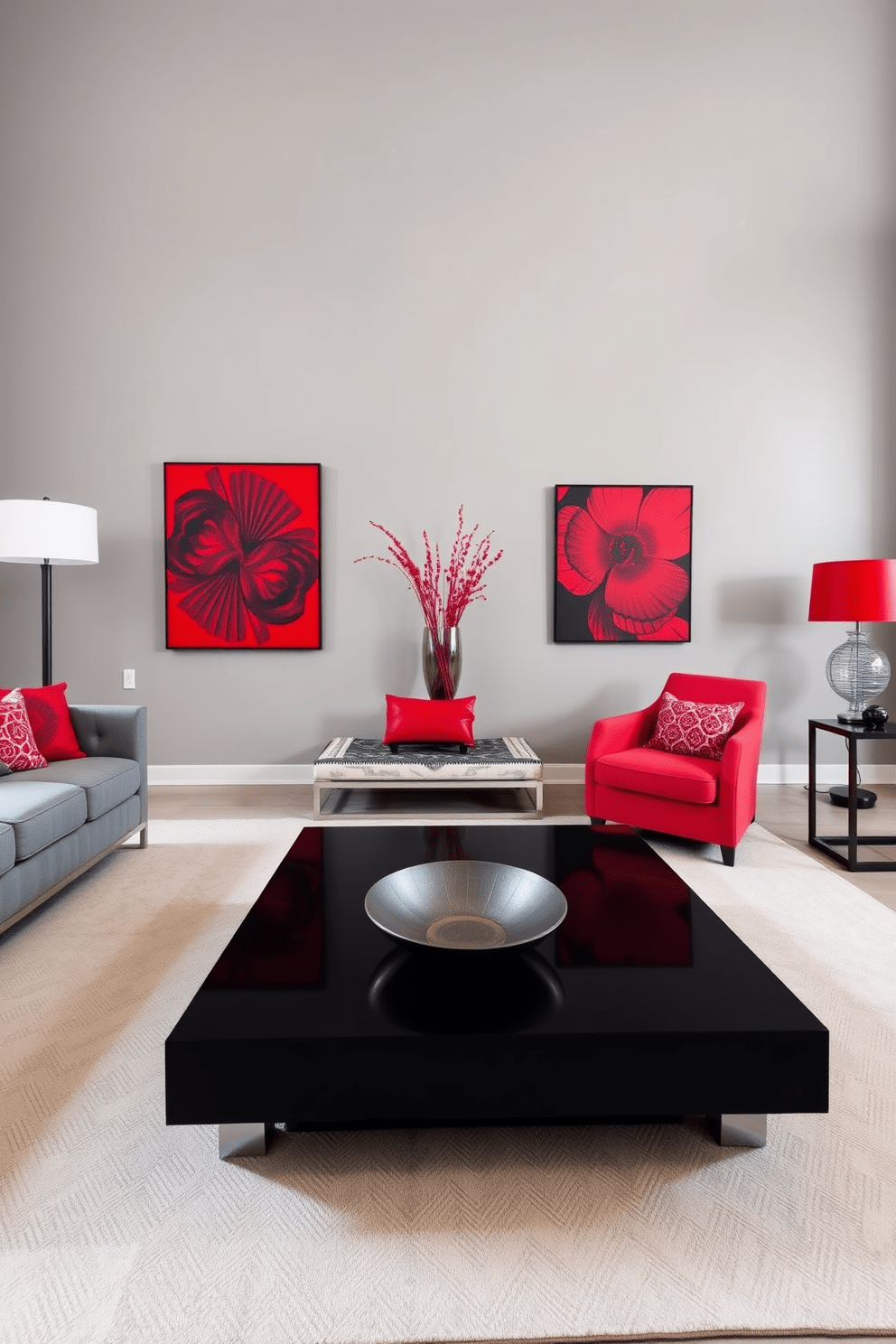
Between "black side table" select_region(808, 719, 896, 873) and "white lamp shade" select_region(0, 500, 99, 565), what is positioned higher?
"white lamp shade" select_region(0, 500, 99, 565)

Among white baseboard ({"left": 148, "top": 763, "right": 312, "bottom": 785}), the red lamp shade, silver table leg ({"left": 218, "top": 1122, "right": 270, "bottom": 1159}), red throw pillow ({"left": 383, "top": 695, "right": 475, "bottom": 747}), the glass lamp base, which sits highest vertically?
the red lamp shade

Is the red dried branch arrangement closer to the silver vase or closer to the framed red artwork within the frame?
the silver vase

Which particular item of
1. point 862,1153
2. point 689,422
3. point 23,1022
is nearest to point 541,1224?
point 862,1153

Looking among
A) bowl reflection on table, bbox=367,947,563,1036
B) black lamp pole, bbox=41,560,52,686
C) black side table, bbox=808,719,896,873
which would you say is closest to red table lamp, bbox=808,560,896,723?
black side table, bbox=808,719,896,873

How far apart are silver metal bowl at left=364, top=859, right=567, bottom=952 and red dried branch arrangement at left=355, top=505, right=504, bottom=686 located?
2.78 meters

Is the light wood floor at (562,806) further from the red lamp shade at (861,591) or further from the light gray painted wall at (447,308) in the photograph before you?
the red lamp shade at (861,591)

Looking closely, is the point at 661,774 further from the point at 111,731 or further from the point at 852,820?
the point at 111,731

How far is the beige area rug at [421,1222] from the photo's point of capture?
1109 millimetres

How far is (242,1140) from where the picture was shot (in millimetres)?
1406

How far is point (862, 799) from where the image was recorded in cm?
397

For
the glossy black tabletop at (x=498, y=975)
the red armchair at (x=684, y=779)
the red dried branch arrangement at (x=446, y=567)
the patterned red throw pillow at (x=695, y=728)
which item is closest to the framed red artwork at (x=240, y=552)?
the red dried branch arrangement at (x=446, y=567)

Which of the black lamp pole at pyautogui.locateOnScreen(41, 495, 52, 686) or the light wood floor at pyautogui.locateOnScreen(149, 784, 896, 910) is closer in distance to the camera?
the light wood floor at pyautogui.locateOnScreen(149, 784, 896, 910)

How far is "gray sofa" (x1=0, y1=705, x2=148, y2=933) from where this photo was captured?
230 cm

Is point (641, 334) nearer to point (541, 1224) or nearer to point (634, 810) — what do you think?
point (634, 810)
